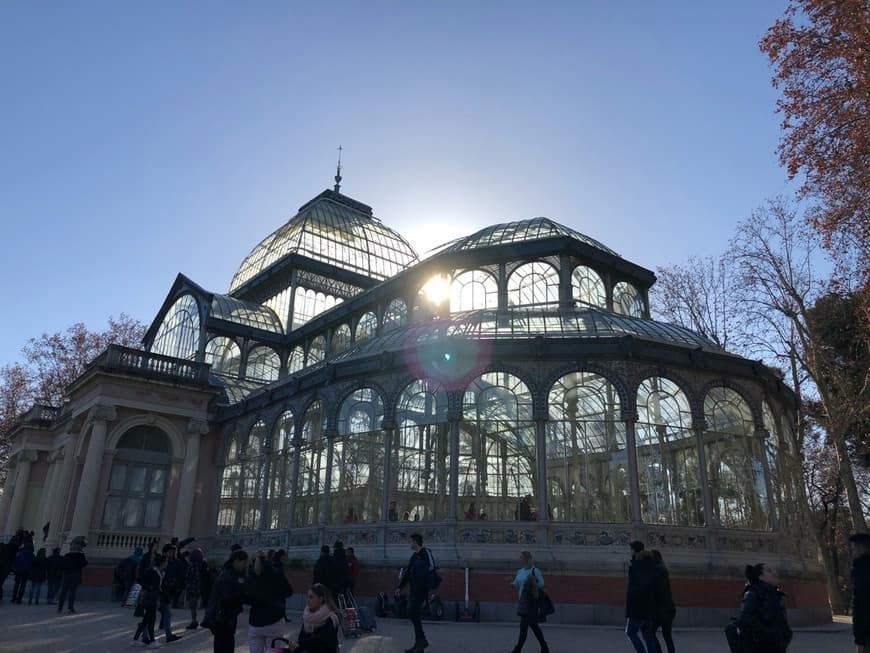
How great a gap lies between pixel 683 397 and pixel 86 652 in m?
15.3

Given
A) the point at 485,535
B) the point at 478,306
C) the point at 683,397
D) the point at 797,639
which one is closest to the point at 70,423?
the point at 478,306

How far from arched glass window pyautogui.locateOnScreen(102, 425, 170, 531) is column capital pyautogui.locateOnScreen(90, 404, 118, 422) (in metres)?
1.34

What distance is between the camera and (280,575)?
7336mm

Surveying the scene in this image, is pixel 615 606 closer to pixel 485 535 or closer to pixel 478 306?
pixel 485 535

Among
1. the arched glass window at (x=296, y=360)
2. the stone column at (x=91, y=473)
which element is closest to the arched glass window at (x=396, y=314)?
the arched glass window at (x=296, y=360)

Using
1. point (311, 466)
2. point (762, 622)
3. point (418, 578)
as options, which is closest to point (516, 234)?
point (311, 466)

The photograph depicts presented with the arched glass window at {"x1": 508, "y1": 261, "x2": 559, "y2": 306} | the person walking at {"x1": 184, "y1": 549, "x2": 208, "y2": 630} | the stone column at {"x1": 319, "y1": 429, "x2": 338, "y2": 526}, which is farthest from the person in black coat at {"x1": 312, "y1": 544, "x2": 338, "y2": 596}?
the arched glass window at {"x1": 508, "y1": 261, "x2": 559, "y2": 306}

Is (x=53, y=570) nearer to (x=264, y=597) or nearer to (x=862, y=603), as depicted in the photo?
(x=264, y=597)

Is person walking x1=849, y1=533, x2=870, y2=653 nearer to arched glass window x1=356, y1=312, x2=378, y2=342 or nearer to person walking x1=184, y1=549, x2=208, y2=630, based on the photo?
person walking x1=184, y1=549, x2=208, y2=630

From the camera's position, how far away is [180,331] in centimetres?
3453

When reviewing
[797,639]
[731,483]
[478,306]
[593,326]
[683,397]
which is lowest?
[797,639]

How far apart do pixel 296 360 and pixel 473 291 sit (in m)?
12.7

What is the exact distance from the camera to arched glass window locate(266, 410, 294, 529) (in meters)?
21.9

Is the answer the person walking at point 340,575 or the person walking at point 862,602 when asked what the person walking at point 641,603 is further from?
the person walking at point 340,575
